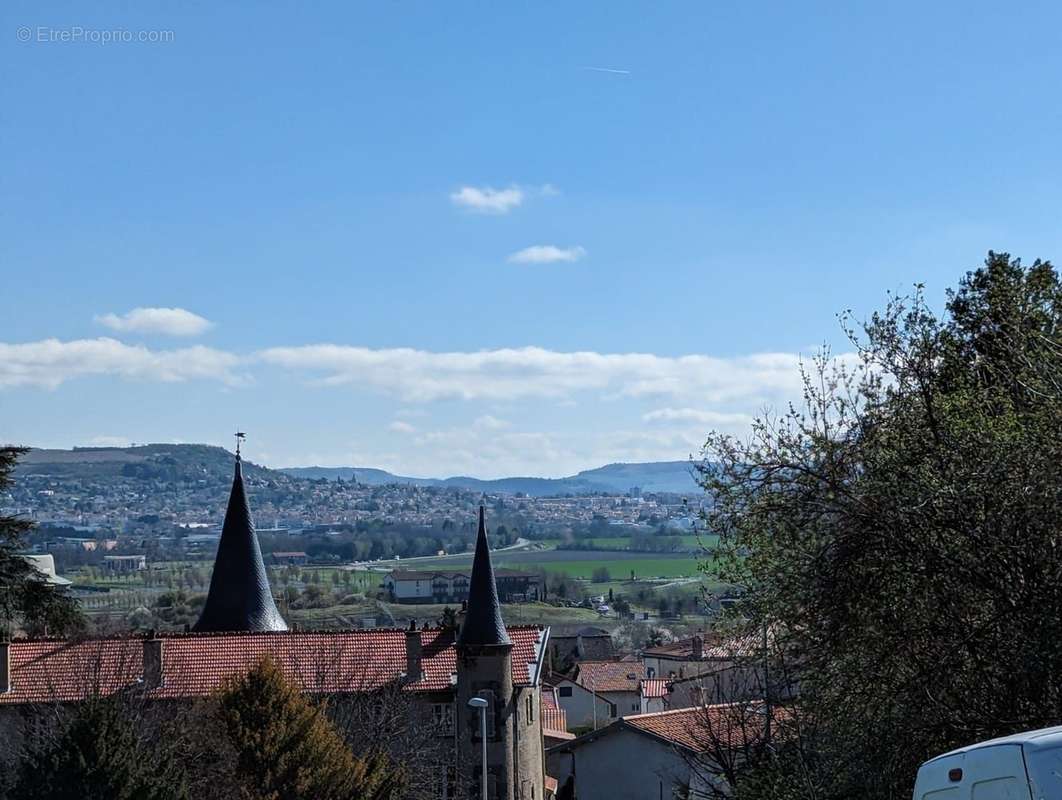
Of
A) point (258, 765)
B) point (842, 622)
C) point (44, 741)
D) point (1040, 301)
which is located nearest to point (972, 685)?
point (842, 622)

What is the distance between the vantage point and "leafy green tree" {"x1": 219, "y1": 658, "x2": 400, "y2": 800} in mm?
27516

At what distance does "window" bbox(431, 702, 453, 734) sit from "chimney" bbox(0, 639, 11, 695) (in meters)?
11.1

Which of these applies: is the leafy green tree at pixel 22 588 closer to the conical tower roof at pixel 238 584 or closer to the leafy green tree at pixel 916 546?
the conical tower roof at pixel 238 584

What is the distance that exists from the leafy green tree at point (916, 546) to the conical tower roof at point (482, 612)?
24.5m

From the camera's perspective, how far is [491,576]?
4119 centimetres

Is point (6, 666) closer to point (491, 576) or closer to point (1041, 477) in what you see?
point (491, 576)

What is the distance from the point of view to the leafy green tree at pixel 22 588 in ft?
105

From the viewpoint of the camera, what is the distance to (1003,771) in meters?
8.95

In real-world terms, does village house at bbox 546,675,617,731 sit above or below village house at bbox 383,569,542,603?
below

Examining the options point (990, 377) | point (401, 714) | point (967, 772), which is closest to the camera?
point (967, 772)

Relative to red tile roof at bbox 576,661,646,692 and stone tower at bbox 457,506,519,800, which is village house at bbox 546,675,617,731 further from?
stone tower at bbox 457,506,519,800

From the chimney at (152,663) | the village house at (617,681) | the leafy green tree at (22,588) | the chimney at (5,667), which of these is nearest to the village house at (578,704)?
the village house at (617,681)

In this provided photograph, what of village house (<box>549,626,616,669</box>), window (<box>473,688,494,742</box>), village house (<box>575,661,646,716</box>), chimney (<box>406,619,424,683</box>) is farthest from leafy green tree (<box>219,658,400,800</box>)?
village house (<box>549,626,616,669</box>)

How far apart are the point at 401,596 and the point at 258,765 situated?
143m
